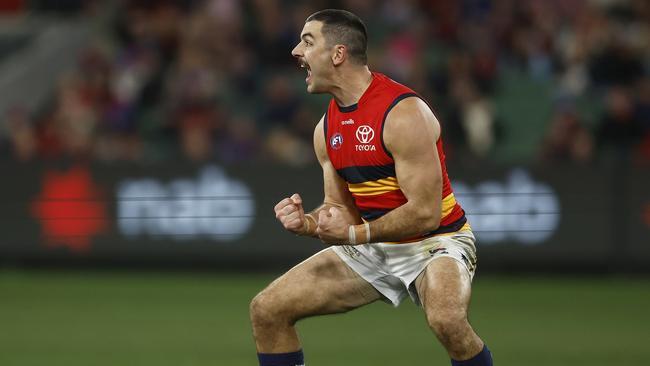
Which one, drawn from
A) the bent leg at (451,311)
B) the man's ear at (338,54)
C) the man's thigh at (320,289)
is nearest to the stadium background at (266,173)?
the man's thigh at (320,289)

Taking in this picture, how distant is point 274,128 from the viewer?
691 inches

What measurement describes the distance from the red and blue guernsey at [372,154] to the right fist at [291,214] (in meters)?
0.48

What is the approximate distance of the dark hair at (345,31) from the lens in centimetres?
748

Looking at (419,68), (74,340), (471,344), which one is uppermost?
(419,68)

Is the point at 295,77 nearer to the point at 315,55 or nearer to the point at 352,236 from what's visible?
the point at 315,55

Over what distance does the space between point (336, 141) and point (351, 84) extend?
0.35m

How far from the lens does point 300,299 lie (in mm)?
7652

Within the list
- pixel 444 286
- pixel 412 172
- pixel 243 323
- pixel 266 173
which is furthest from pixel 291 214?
pixel 266 173

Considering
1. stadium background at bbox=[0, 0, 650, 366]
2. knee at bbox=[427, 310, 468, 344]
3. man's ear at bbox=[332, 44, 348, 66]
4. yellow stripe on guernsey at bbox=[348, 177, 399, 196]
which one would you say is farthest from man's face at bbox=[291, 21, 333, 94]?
stadium background at bbox=[0, 0, 650, 366]

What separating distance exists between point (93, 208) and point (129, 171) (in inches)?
25.6

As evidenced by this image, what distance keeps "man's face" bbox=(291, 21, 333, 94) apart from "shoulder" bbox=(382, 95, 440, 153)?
18.8 inches

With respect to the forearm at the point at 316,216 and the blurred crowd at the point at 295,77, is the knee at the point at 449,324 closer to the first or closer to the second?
the forearm at the point at 316,216

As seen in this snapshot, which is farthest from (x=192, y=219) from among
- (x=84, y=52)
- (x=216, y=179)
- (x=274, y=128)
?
(x=84, y=52)

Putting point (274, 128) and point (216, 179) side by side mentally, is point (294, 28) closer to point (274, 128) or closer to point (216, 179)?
point (274, 128)
